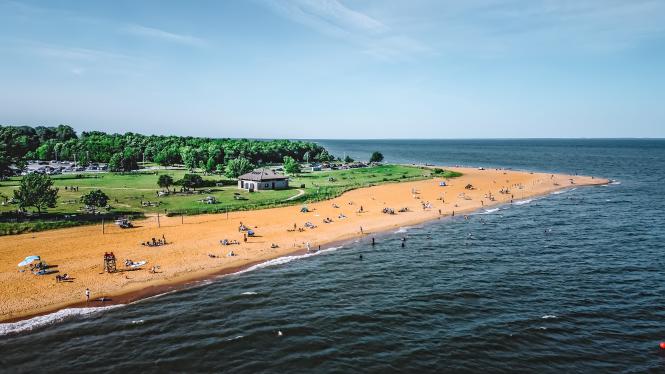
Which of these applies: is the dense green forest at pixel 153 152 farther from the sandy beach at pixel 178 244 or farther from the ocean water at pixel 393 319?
the ocean water at pixel 393 319

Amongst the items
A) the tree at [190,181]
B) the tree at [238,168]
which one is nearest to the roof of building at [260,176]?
the tree at [238,168]

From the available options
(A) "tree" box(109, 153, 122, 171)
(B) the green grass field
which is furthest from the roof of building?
(A) "tree" box(109, 153, 122, 171)

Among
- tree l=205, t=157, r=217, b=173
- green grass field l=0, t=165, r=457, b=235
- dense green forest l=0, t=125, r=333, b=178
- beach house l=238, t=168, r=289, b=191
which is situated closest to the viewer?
green grass field l=0, t=165, r=457, b=235

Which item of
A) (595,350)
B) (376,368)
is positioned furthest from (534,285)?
(376,368)

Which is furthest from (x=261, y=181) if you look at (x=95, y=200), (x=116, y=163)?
(x=116, y=163)

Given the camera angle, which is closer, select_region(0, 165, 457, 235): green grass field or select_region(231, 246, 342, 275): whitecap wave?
select_region(231, 246, 342, 275): whitecap wave

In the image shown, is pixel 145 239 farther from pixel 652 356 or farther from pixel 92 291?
pixel 652 356

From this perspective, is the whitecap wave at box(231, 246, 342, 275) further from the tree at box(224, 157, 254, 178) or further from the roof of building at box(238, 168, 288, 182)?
the tree at box(224, 157, 254, 178)

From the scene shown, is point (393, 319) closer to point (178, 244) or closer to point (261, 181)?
point (178, 244)
